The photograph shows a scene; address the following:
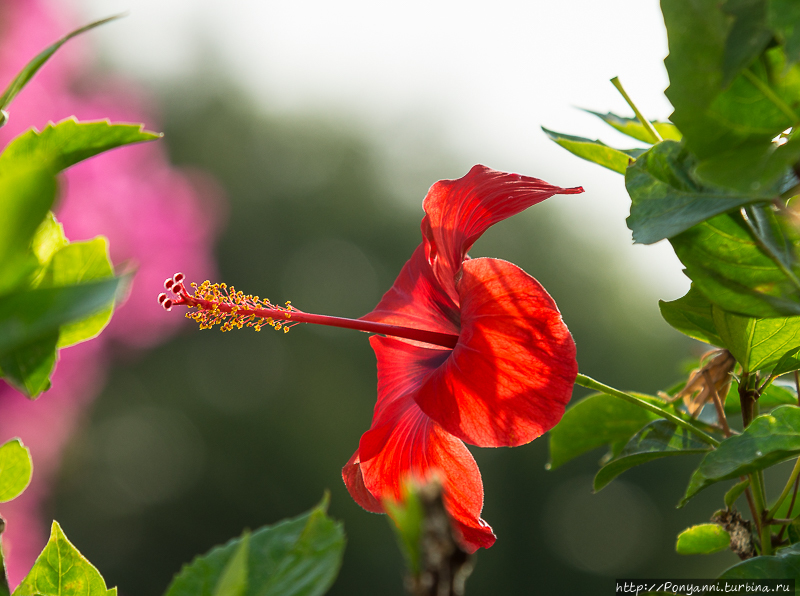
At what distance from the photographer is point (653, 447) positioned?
60 centimetres

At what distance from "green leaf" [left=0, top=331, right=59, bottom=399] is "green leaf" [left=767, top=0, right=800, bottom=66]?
0.40 meters

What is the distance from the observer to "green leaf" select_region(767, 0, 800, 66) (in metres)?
0.31

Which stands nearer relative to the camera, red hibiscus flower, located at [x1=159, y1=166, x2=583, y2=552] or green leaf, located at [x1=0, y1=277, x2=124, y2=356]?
→ green leaf, located at [x1=0, y1=277, x2=124, y2=356]

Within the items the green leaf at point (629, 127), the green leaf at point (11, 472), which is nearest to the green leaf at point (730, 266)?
the green leaf at point (629, 127)

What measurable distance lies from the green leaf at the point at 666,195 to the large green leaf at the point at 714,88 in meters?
0.03

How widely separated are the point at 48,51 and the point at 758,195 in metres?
0.40

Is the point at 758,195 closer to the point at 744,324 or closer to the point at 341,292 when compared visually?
the point at 744,324

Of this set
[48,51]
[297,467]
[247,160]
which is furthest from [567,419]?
[247,160]

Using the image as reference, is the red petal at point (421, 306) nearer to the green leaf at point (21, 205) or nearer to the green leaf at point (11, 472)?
the green leaf at point (11, 472)

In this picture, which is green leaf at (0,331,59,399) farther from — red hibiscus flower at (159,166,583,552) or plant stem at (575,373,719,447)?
plant stem at (575,373,719,447)

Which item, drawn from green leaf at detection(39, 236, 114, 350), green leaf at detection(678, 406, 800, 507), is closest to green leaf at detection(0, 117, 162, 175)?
green leaf at detection(39, 236, 114, 350)

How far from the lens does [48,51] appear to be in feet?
1.24

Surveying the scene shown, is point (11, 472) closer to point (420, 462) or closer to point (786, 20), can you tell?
point (420, 462)

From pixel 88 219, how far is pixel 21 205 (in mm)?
3354
